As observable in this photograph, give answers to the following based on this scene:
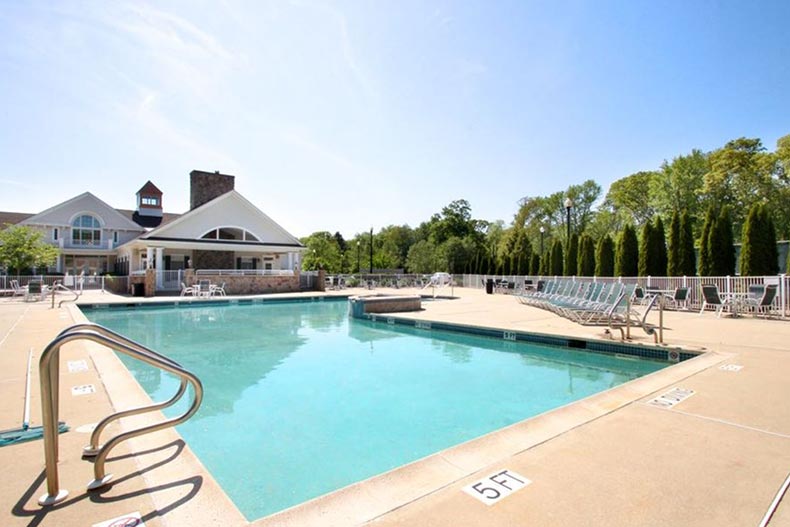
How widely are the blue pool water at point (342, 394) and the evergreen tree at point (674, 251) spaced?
41.4 feet

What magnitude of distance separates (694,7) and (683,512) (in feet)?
46.1

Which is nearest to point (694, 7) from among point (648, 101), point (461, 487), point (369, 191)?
point (648, 101)

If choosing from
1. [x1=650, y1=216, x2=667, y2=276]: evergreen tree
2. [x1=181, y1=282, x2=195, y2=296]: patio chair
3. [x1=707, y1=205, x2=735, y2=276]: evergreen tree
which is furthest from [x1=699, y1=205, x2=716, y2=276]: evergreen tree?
[x1=181, y1=282, x2=195, y2=296]: patio chair

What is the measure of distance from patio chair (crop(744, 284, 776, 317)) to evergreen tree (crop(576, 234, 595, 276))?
1024 centimetres

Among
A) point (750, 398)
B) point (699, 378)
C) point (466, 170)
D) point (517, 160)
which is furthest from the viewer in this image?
point (466, 170)

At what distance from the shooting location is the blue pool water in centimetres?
378

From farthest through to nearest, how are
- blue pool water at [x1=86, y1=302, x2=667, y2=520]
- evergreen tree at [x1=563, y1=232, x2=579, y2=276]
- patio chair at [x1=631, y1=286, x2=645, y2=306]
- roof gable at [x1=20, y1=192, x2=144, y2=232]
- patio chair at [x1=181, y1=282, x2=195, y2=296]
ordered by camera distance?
roof gable at [x1=20, y1=192, x2=144, y2=232], evergreen tree at [x1=563, y1=232, x2=579, y2=276], patio chair at [x1=181, y1=282, x2=195, y2=296], patio chair at [x1=631, y1=286, x2=645, y2=306], blue pool water at [x1=86, y1=302, x2=667, y2=520]

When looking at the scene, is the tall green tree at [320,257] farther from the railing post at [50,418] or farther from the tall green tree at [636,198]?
the railing post at [50,418]

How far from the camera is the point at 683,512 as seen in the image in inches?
82.5

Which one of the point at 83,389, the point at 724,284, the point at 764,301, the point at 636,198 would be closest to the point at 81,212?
the point at 83,389

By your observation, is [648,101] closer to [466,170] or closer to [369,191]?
[466,170]

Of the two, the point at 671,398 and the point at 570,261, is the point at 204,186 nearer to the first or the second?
the point at 570,261

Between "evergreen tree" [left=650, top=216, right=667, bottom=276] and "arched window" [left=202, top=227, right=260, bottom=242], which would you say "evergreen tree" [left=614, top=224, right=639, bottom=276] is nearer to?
"evergreen tree" [left=650, top=216, right=667, bottom=276]

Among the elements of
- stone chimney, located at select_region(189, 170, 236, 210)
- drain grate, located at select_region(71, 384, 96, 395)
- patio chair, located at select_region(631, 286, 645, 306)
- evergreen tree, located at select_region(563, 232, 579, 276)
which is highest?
stone chimney, located at select_region(189, 170, 236, 210)
